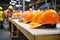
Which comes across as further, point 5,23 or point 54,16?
point 5,23

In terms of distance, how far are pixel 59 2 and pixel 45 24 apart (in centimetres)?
920

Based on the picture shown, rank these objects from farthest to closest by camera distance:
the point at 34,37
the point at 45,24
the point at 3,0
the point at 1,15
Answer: the point at 3,0 < the point at 1,15 < the point at 45,24 < the point at 34,37

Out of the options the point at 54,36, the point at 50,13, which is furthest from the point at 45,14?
the point at 54,36

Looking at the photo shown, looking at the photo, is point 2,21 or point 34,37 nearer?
point 34,37

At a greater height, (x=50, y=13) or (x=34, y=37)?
(x=50, y=13)

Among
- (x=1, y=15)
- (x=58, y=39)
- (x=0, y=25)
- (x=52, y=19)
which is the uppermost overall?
(x=52, y=19)

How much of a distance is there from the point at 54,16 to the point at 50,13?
59mm

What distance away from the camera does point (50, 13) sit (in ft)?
5.24

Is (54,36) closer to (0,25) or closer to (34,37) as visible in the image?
(34,37)

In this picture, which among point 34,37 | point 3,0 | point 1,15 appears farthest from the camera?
point 3,0

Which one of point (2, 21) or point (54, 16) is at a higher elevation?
point (54, 16)

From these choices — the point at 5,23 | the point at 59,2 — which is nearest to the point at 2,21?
the point at 5,23

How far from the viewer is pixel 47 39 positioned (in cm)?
110

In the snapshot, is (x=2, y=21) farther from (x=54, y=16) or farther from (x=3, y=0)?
(x=3, y=0)
